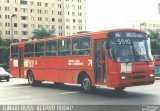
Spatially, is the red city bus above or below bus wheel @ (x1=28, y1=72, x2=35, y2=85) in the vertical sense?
above

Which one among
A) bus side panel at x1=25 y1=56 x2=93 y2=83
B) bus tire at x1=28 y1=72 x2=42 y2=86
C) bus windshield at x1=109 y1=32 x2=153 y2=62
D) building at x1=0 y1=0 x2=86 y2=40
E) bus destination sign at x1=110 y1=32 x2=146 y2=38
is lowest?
bus tire at x1=28 y1=72 x2=42 y2=86

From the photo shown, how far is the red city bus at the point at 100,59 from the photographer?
1528 cm

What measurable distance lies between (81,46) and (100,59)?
1.88 m

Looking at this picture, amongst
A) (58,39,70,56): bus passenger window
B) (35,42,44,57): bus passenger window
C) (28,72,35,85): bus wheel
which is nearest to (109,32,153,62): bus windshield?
(58,39,70,56): bus passenger window

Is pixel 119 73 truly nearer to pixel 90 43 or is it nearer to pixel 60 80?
pixel 90 43

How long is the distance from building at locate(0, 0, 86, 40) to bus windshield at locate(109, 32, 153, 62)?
96478 mm

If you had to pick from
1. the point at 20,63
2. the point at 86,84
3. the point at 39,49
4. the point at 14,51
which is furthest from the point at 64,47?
the point at 14,51

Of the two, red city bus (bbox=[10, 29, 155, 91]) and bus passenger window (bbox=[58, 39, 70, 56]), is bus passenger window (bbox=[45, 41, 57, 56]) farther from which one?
bus passenger window (bbox=[58, 39, 70, 56])

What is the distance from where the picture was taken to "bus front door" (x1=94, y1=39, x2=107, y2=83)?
16078 mm

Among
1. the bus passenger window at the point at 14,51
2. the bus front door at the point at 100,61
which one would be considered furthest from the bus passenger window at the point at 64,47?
the bus passenger window at the point at 14,51

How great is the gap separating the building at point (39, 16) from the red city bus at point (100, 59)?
3586 inches

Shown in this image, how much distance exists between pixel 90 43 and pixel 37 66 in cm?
655

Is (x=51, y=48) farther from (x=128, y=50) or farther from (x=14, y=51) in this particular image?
(x=128, y=50)

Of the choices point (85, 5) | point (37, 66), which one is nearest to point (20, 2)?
point (85, 5)
